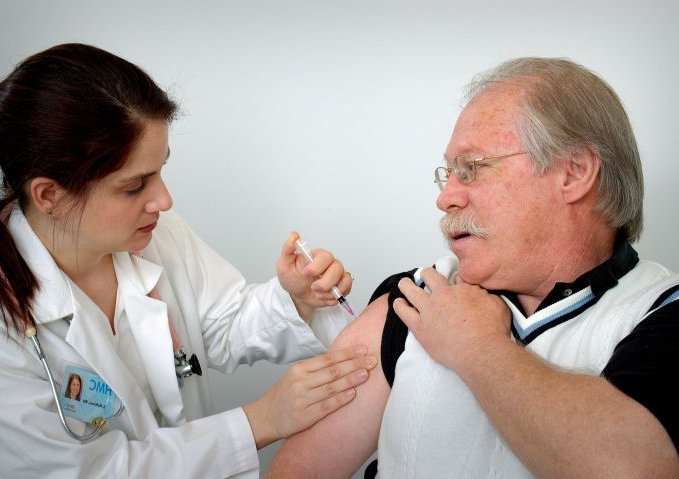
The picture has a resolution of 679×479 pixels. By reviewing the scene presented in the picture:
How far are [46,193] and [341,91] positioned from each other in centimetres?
122

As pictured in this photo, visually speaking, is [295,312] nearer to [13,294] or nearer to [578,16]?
[13,294]

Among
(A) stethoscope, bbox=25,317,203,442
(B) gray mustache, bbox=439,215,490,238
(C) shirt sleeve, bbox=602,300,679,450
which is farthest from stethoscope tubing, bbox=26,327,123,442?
(C) shirt sleeve, bbox=602,300,679,450

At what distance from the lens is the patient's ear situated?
4.33 ft

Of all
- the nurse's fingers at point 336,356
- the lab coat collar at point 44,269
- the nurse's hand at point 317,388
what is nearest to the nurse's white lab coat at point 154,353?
the lab coat collar at point 44,269

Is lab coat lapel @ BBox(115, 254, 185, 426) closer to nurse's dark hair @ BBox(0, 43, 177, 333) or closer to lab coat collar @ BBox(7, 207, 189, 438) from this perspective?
lab coat collar @ BBox(7, 207, 189, 438)

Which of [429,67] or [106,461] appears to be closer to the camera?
[106,461]

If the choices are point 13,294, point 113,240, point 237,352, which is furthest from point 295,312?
point 13,294

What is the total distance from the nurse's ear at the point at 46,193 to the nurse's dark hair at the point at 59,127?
0.05ft

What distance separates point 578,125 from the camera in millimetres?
1319

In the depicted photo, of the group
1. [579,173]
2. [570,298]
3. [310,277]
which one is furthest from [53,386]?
[579,173]

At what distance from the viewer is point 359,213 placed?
2418 mm

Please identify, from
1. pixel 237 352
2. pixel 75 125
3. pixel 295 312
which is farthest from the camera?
pixel 237 352

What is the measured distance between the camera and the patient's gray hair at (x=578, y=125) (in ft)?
4.28

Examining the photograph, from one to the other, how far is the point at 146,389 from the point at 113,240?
407 mm
